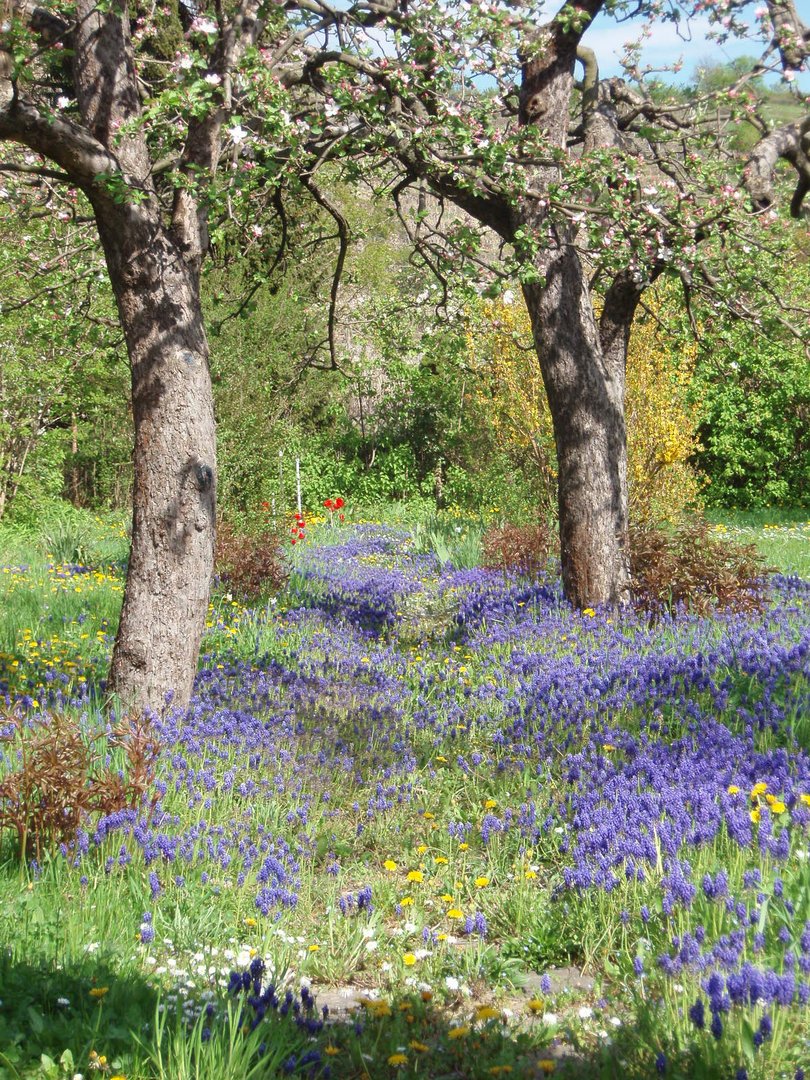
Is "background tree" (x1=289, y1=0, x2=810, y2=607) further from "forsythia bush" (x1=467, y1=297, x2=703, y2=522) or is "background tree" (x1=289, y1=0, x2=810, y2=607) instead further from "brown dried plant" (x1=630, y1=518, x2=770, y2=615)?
"forsythia bush" (x1=467, y1=297, x2=703, y2=522)

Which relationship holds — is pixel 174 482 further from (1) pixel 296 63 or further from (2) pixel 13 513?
(2) pixel 13 513

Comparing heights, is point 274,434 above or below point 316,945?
above

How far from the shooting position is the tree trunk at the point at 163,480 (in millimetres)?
5332

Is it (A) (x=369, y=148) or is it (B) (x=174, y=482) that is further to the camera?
(A) (x=369, y=148)

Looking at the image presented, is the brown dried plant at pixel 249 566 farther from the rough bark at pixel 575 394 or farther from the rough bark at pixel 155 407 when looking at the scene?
the rough bark at pixel 155 407

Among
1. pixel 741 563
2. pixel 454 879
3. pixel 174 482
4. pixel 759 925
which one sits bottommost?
pixel 454 879

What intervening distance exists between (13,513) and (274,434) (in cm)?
573

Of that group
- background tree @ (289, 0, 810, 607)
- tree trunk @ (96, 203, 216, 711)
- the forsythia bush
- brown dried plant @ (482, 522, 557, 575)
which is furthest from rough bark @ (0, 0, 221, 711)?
the forsythia bush

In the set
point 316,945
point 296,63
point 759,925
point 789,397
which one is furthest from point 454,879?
point 789,397

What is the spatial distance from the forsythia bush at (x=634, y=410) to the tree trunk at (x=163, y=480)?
19.8 feet

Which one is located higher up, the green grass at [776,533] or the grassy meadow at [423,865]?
the green grass at [776,533]

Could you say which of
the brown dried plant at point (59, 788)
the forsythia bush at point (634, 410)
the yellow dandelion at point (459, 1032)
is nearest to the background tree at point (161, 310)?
the brown dried plant at point (59, 788)

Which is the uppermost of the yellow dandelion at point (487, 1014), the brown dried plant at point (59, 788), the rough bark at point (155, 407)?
the rough bark at point (155, 407)

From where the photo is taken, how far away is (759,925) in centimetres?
266
